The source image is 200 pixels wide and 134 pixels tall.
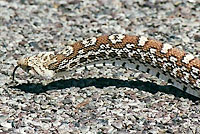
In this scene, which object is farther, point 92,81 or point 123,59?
point 92,81

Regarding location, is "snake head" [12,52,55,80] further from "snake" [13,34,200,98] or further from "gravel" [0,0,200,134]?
"gravel" [0,0,200,134]

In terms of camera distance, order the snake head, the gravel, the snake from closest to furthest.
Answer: the gravel → the snake → the snake head

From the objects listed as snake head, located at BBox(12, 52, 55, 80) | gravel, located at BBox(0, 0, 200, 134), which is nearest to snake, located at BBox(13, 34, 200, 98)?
snake head, located at BBox(12, 52, 55, 80)

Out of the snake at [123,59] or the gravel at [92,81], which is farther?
the snake at [123,59]

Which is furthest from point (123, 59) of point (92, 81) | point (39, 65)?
point (39, 65)

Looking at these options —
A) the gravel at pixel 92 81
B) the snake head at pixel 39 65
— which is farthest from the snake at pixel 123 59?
the gravel at pixel 92 81

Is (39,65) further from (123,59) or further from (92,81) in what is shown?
(123,59)

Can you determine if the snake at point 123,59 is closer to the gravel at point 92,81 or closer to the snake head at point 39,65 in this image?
the snake head at point 39,65
